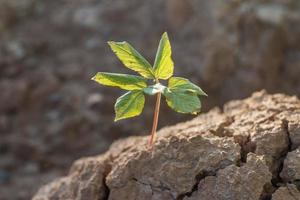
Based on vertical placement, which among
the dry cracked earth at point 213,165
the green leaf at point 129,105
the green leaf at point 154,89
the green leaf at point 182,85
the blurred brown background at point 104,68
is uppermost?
the blurred brown background at point 104,68

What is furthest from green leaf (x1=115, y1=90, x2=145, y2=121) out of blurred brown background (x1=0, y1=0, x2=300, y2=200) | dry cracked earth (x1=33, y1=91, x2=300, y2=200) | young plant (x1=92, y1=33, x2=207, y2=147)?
blurred brown background (x1=0, y1=0, x2=300, y2=200)

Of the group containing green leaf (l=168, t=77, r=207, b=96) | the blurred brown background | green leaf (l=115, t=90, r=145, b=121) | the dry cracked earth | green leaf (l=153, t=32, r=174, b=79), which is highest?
the blurred brown background

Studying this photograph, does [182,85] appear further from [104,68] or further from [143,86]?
[104,68]

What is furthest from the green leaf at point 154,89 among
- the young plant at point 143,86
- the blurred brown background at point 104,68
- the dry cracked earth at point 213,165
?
the blurred brown background at point 104,68

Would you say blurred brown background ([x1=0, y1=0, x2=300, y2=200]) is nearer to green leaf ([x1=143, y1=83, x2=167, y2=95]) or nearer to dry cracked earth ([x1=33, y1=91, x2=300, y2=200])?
dry cracked earth ([x1=33, y1=91, x2=300, y2=200])

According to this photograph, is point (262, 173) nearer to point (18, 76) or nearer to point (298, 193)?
point (298, 193)

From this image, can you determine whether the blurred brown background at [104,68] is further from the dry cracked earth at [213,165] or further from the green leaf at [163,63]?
the green leaf at [163,63]

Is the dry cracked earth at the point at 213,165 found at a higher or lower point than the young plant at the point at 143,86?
lower
